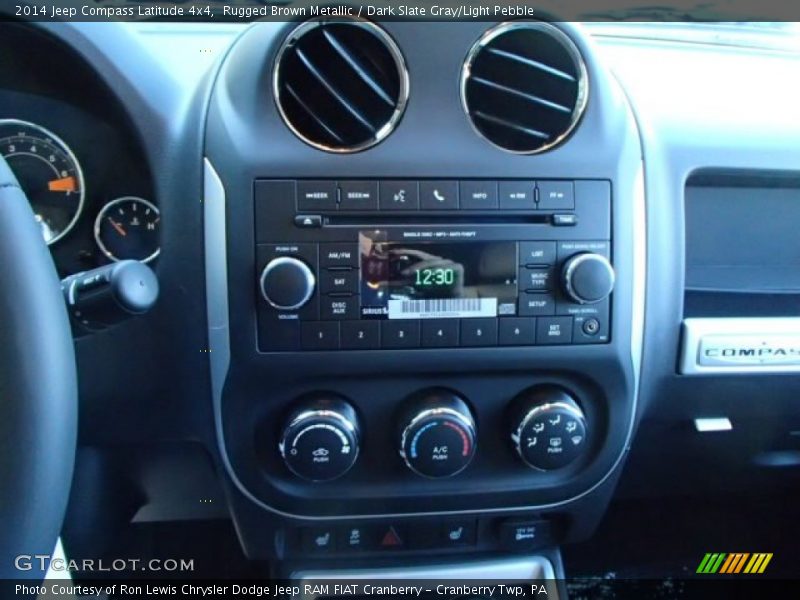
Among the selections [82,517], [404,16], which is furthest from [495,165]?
[82,517]

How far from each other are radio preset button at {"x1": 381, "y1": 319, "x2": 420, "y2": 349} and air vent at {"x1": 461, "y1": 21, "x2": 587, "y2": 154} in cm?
27

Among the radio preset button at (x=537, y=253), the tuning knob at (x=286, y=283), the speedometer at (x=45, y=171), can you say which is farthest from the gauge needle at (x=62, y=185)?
the radio preset button at (x=537, y=253)

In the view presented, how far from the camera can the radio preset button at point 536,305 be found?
105 centimetres

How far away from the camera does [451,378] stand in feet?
3.60

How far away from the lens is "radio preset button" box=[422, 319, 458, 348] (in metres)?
1.04

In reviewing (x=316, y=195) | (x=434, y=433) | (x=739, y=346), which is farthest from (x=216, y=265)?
(x=739, y=346)

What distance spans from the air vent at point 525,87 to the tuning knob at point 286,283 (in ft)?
1.01

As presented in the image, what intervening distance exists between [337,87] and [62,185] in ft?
1.38

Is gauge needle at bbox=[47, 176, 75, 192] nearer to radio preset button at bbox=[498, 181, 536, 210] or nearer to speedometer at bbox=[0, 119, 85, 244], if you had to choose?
speedometer at bbox=[0, 119, 85, 244]

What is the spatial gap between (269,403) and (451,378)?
264 millimetres

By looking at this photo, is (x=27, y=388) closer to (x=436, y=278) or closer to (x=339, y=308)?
(x=339, y=308)

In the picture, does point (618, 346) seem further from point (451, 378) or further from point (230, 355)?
point (230, 355)

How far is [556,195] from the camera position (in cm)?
104

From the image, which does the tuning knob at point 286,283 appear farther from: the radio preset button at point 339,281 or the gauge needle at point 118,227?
the gauge needle at point 118,227
